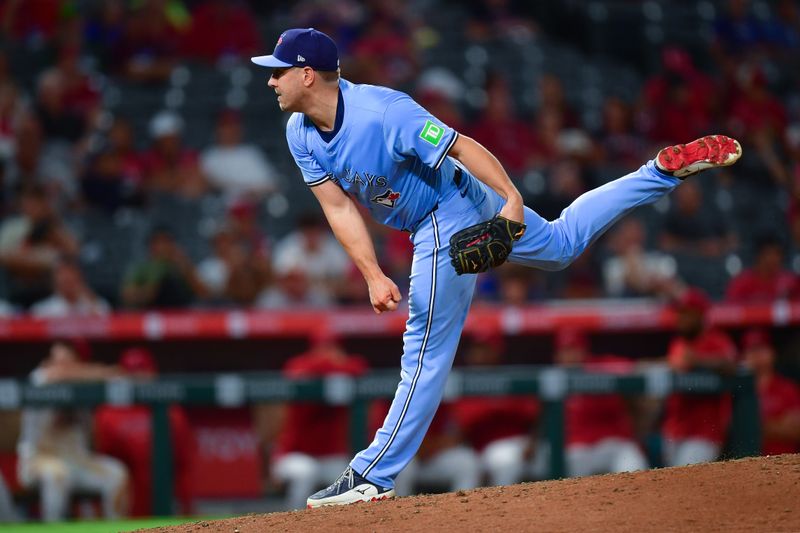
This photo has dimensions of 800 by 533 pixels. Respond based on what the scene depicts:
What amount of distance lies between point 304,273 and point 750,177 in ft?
16.9

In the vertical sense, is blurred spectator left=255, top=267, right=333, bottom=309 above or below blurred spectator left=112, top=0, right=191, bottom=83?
below

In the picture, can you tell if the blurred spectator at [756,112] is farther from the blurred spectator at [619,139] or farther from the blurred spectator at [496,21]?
the blurred spectator at [496,21]

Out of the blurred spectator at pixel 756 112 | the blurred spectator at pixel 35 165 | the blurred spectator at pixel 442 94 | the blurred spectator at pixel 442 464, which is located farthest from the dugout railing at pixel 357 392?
the blurred spectator at pixel 756 112

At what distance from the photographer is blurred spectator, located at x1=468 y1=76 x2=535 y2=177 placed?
35.6 ft

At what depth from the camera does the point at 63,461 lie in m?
7.54

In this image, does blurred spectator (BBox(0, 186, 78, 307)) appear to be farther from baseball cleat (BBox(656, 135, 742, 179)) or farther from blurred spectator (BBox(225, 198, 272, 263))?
baseball cleat (BBox(656, 135, 742, 179))

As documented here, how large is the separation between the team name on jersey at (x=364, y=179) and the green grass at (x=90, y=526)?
2.37m

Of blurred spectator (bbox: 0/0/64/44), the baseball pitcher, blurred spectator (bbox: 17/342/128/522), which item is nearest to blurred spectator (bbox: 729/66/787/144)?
blurred spectator (bbox: 0/0/64/44)

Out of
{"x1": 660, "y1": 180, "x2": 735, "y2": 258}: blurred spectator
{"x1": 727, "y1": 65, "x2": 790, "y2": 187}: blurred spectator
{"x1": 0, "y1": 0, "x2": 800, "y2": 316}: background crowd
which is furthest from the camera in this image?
{"x1": 727, "y1": 65, "x2": 790, "y2": 187}: blurred spectator

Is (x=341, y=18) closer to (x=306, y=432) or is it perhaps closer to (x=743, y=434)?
(x=306, y=432)

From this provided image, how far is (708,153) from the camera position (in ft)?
17.2

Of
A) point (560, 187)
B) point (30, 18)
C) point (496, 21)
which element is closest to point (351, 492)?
point (560, 187)

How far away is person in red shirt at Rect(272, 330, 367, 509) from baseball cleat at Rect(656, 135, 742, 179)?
2934mm

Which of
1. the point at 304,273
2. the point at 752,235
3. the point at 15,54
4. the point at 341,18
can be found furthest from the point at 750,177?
the point at 15,54
